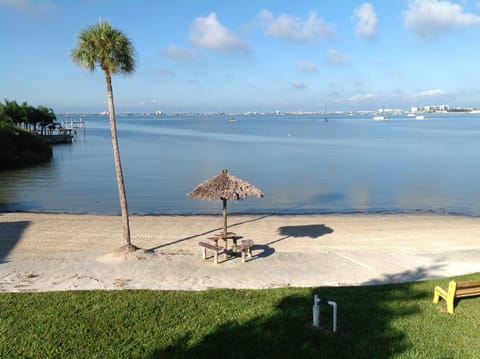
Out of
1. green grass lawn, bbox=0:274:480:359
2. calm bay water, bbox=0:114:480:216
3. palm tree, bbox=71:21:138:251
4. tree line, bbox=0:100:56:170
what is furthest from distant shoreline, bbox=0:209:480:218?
tree line, bbox=0:100:56:170

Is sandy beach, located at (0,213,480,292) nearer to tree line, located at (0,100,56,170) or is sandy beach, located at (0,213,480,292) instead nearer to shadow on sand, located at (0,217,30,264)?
shadow on sand, located at (0,217,30,264)

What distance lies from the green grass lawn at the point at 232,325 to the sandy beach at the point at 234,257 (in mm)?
1260

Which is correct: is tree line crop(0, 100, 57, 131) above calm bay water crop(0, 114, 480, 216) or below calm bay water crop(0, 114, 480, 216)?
above

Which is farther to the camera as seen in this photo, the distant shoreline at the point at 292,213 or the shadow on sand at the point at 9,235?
the distant shoreline at the point at 292,213

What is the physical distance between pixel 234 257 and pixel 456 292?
6077 millimetres

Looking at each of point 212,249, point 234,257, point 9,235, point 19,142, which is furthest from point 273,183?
point 19,142

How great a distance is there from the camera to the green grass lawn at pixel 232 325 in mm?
6559

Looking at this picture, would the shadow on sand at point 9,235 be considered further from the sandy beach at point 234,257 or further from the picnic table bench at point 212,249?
the picnic table bench at point 212,249

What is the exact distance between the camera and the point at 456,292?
827 cm

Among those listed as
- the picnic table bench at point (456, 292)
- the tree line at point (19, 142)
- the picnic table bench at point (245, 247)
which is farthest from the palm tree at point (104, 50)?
the tree line at point (19, 142)

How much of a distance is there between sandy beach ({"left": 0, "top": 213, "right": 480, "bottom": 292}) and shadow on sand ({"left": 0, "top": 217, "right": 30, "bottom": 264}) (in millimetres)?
31

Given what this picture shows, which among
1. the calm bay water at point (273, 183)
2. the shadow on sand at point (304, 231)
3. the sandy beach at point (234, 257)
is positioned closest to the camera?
the sandy beach at point (234, 257)

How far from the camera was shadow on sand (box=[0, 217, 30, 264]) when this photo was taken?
1381 centimetres

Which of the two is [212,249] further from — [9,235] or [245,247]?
[9,235]
